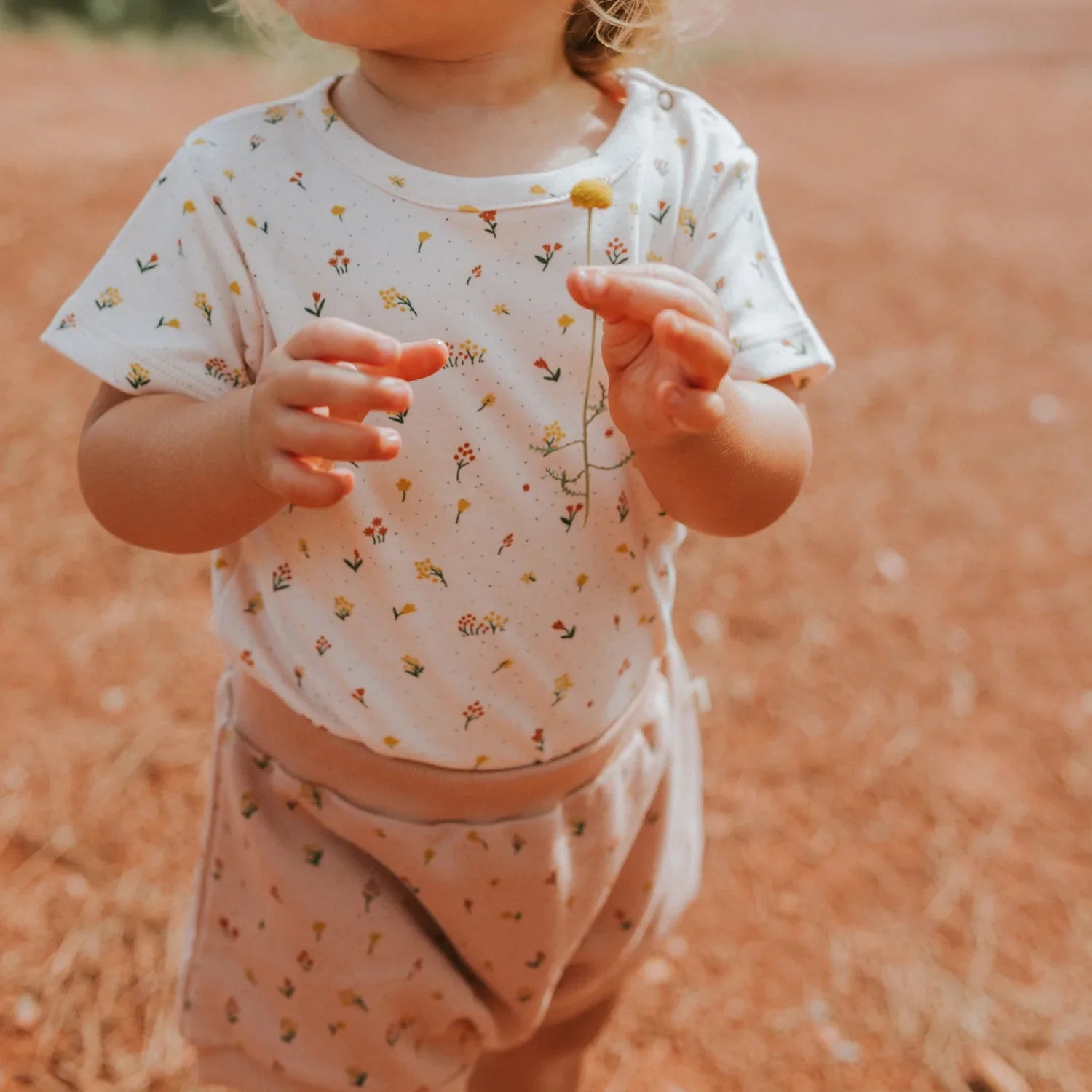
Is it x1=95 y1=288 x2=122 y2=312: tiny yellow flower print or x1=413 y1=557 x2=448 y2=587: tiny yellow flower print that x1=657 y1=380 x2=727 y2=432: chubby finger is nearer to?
x1=413 y1=557 x2=448 y2=587: tiny yellow flower print

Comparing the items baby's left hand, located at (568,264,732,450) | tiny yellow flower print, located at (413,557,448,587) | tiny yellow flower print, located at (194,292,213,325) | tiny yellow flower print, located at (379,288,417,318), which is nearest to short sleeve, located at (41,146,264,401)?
tiny yellow flower print, located at (194,292,213,325)

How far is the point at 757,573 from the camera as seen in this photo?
318 cm

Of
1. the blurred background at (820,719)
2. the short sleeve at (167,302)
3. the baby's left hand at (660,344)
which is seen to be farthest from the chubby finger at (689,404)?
the blurred background at (820,719)

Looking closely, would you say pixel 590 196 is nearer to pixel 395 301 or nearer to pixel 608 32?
pixel 395 301

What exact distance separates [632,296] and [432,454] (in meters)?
0.29

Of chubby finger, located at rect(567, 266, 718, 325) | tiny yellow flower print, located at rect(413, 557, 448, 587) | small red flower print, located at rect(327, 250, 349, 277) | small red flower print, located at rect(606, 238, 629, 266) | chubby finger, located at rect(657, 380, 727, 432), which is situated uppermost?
chubby finger, located at rect(567, 266, 718, 325)

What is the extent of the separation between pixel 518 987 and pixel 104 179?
422 centimetres

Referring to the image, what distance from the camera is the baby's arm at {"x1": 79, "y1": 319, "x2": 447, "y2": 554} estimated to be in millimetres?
950

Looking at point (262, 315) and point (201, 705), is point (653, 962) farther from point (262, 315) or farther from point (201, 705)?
point (262, 315)

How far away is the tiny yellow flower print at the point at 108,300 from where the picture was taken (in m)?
1.13

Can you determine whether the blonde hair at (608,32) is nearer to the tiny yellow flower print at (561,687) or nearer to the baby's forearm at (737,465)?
the baby's forearm at (737,465)

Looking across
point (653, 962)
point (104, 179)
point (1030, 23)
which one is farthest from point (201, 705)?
point (1030, 23)

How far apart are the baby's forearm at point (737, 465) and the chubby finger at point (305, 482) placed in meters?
0.26

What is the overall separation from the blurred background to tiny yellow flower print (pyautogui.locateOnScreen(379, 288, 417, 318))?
0.54 m
